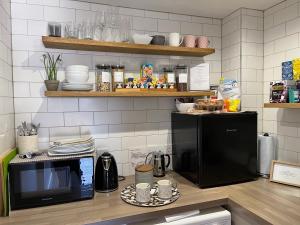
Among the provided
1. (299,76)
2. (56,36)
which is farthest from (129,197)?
(299,76)

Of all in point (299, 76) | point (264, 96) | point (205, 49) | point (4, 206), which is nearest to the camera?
point (4, 206)

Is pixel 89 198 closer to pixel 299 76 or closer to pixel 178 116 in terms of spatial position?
pixel 178 116

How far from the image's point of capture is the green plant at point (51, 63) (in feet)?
5.38

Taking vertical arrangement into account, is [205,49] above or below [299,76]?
above

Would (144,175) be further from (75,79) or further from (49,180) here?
(75,79)

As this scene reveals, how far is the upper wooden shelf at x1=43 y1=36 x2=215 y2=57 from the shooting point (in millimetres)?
1520

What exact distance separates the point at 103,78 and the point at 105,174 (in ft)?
2.19

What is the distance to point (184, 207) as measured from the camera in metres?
1.35

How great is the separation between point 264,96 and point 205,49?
2.22ft

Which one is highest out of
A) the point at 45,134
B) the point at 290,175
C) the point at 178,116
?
the point at 178,116

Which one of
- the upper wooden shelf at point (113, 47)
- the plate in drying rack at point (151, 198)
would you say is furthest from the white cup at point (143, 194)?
the upper wooden shelf at point (113, 47)

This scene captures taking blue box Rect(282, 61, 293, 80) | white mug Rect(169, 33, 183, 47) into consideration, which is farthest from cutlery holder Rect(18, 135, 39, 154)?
blue box Rect(282, 61, 293, 80)

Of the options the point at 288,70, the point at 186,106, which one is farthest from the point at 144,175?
the point at 288,70

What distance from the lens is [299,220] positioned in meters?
1.16
